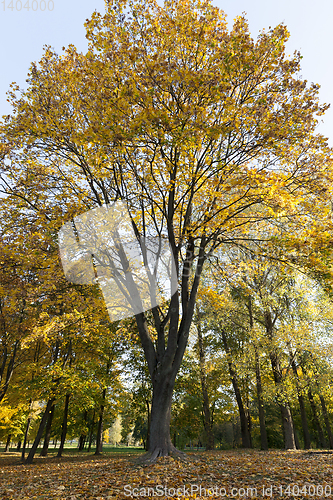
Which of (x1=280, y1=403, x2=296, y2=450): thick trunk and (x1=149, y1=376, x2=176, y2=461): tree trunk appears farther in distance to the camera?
(x1=280, y1=403, x2=296, y2=450): thick trunk

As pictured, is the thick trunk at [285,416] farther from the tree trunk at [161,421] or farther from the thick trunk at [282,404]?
the tree trunk at [161,421]

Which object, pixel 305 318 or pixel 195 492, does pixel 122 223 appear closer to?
pixel 195 492

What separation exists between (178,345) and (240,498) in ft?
12.1

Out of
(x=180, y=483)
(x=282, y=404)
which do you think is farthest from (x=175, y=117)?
(x=282, y=404)

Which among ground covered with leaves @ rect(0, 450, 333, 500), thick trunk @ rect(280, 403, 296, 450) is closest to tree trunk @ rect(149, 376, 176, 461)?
ground covered with leaves @ rect(0, 450, 333, 500)

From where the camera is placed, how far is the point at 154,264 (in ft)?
30.0

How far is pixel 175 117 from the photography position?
5.67m

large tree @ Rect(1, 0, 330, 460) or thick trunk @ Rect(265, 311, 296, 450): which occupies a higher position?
large tree @ Rect(1, 0, 330, 460)

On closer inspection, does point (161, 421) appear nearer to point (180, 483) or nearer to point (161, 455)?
point (161, 455)

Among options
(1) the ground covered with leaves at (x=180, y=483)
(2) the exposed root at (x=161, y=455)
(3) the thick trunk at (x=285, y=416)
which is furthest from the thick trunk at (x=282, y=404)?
(2) the exposed root at (x=161, y=455)

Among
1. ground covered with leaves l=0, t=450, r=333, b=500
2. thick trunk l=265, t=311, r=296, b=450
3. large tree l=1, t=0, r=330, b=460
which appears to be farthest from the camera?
thick trunk l=265, t=311, r=296, b=450

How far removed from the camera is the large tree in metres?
5.89

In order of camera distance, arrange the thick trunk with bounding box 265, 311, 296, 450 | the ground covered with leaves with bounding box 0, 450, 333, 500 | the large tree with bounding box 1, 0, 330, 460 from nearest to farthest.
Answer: the ground covered with leaves with bounding box 0, 450, 333, 500, the large tree with bounding box 1, 0, 330, 460, the thick trunk with bounding box 265, 311, 296, 450

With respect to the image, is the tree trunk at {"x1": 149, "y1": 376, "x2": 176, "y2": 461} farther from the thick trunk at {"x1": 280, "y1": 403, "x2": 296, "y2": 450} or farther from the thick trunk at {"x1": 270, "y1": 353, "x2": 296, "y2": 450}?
the thick trunk at {"x1": 280, "y1": 403, "x2": 296, "y2": 450}
